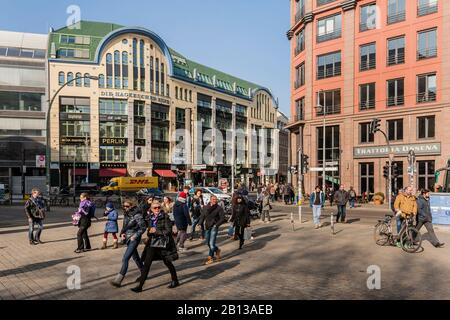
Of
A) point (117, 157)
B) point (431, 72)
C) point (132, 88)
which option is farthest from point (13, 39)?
point (431, 72)

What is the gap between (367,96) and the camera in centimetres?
3734

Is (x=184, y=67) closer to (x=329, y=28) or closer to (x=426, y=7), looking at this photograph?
(x=329, y=28)

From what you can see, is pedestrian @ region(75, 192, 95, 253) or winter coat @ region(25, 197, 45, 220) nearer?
pedestrian @ region(75, 192, 95, 253)

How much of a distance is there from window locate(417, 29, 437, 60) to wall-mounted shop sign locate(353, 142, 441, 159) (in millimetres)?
7224

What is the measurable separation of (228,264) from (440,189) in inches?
704

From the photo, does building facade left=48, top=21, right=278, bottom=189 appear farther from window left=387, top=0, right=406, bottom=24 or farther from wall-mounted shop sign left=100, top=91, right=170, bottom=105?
window left=387, top=0, right=406, bottom=24

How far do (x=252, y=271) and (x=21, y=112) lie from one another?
2194 inches

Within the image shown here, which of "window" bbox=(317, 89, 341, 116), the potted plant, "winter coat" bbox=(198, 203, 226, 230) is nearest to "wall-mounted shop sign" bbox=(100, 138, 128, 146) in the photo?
"window" bbox=(317, 89, 341, 116)

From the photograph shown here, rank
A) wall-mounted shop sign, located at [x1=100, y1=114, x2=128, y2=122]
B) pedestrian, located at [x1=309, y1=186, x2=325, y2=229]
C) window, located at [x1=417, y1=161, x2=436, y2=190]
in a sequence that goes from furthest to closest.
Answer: wall-mounted shop sign, located at [x1=100, y1=114, x2=128, y2=122] → window, located at [x1=417, y1=161, x2=436, y2=190] → pedestrian, located at [x1=309, y1=186, x2=325, y2=229]

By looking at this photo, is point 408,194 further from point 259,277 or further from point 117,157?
point 117,157

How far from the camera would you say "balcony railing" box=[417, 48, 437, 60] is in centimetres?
3352
